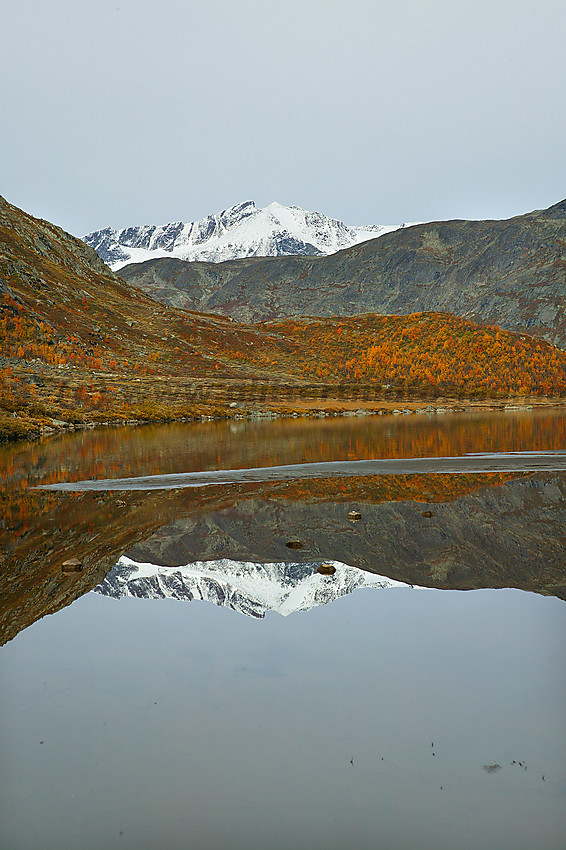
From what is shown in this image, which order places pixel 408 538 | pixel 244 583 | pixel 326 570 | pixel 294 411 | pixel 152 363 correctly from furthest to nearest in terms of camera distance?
pixel 152 363 → pixel 294 411 → pixel 408 538 → pixel 326 570 → pixel 244 583

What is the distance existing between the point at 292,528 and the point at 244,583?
5662mm

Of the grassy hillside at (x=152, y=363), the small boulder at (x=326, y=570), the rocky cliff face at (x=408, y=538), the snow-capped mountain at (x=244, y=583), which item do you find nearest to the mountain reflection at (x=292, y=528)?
the rocky cliff face at (x=408, y=538)

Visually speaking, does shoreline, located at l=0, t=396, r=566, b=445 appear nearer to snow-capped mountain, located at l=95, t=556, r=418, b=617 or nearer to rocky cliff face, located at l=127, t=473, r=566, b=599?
rocky cliff face, located at l=127, t=473, r=566, b=599

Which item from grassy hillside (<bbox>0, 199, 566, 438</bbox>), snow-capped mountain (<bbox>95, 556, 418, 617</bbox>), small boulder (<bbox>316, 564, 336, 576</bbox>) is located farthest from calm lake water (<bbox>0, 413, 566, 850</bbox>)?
grassy hillside (<bbox>0, 199, 566, 438</bbox>)

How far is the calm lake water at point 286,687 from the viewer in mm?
5547

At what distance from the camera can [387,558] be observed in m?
14.3

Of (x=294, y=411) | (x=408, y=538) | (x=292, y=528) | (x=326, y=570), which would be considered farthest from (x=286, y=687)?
(x=294, y=411)

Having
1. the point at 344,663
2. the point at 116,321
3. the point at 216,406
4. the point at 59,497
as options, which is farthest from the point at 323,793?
the point at 116,321

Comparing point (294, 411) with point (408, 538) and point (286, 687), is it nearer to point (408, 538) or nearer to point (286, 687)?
point (408, 538)

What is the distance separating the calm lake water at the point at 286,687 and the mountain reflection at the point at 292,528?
10cm

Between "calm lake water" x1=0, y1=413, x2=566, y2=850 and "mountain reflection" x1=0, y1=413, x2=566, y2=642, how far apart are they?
10 cm

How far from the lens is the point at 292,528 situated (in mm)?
18109

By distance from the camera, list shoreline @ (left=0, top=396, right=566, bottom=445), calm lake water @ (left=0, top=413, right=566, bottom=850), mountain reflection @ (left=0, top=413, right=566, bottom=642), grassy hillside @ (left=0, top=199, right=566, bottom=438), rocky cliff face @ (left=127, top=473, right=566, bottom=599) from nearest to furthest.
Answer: calm lake water @ (left=0, top=413, right=566, bottom=850) → mountain reflection @ (left=0, top=413, right=566, bottom=642) → rocky cliff face @ (left=127, top=473, right=566, bottom=599) → shoreline @ (left=0, top=396, right=566, bottom=445) → grassy hillside @ (left=0, top=199, right=566, bottom=438)

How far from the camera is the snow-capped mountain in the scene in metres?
11.5
